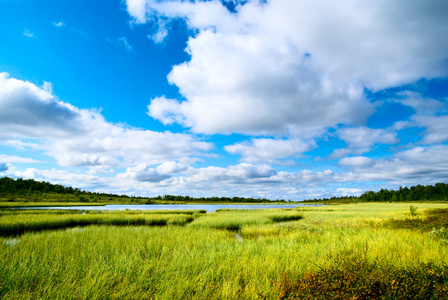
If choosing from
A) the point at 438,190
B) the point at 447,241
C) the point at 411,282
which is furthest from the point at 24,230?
the point at 438,190

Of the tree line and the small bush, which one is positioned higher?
the small bush

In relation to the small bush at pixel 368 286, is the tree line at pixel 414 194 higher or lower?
lower

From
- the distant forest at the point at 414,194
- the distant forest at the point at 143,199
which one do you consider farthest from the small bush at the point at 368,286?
the distant forest at the point at 414,194

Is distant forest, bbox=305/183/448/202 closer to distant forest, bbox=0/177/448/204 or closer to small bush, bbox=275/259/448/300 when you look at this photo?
distant forest, bbox=0/177/448/204

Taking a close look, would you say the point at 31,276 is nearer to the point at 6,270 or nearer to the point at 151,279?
the point at 6,270

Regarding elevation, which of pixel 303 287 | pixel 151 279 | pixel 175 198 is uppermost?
pixel 303 287

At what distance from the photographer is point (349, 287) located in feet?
13.8

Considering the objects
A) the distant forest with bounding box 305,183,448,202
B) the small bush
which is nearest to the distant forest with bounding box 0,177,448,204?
the distant forest with bounding box 305,183,448,202

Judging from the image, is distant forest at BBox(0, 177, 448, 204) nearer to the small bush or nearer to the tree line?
the tree line

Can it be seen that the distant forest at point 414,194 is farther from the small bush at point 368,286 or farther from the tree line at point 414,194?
the small bush at point 368,286

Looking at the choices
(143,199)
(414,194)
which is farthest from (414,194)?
(143,199)

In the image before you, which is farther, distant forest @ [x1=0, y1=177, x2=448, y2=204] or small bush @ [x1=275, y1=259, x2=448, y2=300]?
distant forest @ [x1=0, y1=177, x2=448, y2=204]

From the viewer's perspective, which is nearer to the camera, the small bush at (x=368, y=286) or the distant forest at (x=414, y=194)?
the small bush at (x=368, y=286)

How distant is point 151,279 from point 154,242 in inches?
195
